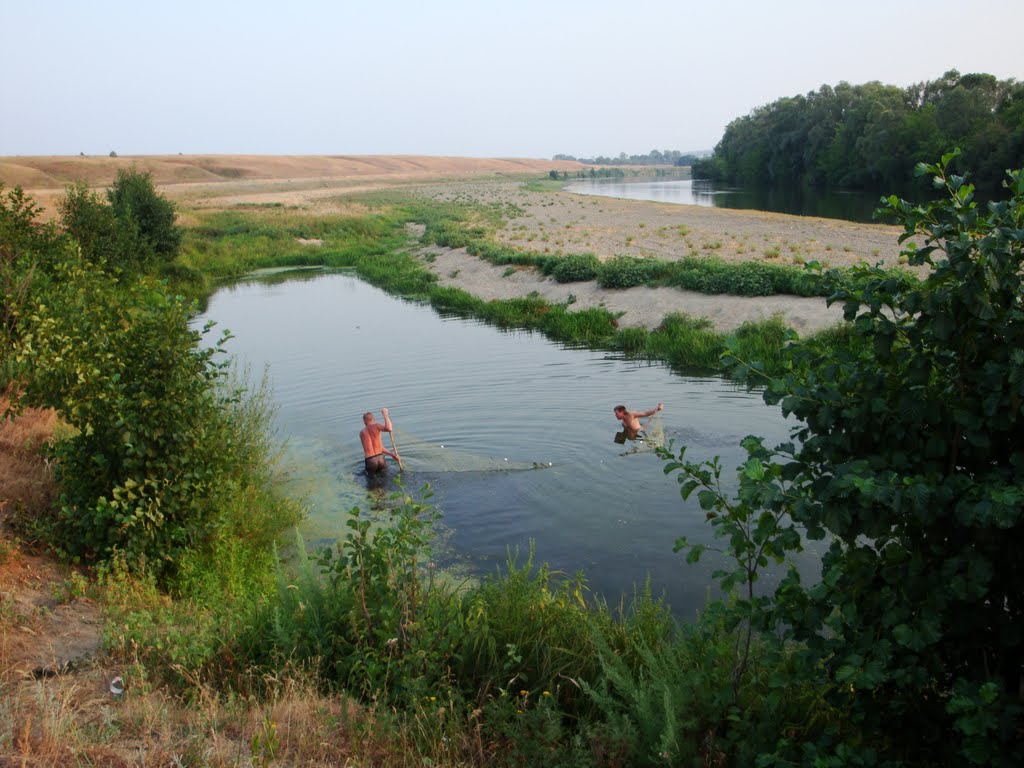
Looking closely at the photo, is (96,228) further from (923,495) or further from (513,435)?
(923,495)

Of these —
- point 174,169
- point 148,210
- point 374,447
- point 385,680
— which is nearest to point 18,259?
point 374,447

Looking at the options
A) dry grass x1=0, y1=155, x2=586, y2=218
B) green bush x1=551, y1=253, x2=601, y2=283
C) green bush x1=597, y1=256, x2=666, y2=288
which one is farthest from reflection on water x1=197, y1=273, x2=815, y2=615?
dry grass x1=0, y1=155, x2=586, y2=218

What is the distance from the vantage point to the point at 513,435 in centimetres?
1403

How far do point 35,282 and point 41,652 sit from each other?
7.70 meters

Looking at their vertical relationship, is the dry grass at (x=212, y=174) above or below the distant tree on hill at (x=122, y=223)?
above

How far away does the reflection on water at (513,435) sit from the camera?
9.73 m

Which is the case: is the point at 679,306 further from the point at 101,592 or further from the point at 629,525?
the point at 101,592

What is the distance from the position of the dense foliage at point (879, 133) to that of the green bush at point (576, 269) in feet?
91.3

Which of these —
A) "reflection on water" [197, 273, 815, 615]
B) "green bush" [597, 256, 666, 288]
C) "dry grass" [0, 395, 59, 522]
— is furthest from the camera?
"green bush" [597, 256, 666, 288]

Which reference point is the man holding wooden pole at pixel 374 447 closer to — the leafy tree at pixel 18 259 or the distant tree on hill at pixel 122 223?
the leafy tree at pixel 18 259

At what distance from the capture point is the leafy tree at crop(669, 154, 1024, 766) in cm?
319

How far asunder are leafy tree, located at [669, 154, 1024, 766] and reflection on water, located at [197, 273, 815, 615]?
3.54 feet

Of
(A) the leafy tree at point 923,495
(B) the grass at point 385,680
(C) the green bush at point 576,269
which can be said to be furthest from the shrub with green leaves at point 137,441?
(C) the green bush at point 576,269

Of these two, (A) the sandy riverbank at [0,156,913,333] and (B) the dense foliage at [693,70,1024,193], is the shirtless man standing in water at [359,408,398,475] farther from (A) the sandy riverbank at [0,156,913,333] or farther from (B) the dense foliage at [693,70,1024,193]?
(B) the dense foliage at [693,70,1024,193]
